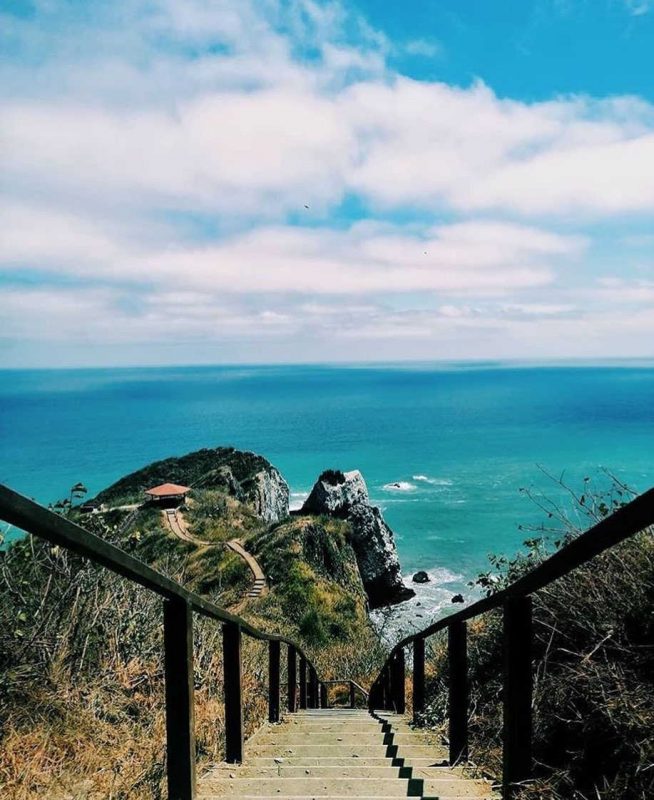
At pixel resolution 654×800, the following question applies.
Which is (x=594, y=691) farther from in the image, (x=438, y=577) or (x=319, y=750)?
(x=438, y=577)

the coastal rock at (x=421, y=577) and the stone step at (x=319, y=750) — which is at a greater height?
the stone step at (x=319, y=750)

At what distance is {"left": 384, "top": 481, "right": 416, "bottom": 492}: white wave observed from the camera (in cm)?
6546

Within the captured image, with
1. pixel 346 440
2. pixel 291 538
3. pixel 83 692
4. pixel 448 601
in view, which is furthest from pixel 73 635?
pixel 346 440

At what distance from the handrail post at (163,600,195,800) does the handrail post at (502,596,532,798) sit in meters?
1.29

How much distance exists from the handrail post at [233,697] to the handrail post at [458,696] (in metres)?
1.25

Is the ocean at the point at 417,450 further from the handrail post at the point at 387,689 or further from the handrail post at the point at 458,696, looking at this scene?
the handrail post at the point at 458,696

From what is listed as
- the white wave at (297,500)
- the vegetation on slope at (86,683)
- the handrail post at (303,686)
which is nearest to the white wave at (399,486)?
the white wave at (297,500)

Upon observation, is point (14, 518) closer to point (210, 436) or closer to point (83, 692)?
point (83, 692)

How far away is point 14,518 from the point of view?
1.40 meters

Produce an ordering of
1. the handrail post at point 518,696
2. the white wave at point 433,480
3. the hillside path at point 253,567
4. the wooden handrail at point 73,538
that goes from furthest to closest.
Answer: the white wave at point 433,480
the hillside path at point 253,567
the handrail post at point 518,696
the wooden handrail at point 73,538

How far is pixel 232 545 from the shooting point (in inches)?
1214

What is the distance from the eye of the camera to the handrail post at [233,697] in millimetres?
3385

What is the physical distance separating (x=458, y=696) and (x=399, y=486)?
6503cm

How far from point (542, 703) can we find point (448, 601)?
33.7 meters
